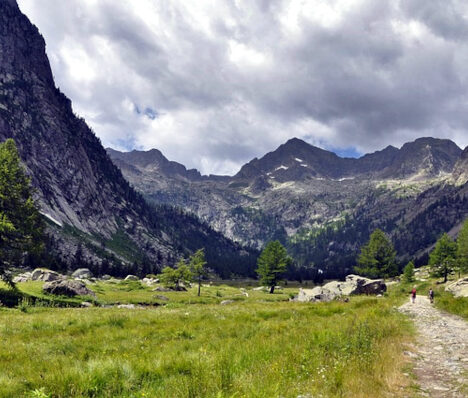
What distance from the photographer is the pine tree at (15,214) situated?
107ft

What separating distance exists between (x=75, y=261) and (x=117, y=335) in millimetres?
136408

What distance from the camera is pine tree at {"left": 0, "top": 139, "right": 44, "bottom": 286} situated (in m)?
32.5

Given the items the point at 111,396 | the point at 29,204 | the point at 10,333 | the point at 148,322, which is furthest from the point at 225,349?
the point at 29,204

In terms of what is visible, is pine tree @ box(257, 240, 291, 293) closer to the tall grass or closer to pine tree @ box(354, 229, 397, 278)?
pine tree @ box(354, 229, 397, 278)

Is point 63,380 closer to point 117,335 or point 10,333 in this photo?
point 117,335

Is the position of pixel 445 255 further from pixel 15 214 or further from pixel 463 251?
pixel 15 214

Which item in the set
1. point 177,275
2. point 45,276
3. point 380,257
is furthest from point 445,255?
point 45,276

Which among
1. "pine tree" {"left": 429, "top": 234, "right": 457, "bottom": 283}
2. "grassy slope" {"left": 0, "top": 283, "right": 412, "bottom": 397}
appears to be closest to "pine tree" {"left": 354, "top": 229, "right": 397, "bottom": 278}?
"pine tree" {"left": 429, "top": 234, "right": 457, "bottom": 283}

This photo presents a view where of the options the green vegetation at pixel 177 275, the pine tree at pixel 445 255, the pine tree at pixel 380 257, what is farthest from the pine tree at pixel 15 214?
the pine tree at pixel 445 255

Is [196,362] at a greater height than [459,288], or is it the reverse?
[196,362]

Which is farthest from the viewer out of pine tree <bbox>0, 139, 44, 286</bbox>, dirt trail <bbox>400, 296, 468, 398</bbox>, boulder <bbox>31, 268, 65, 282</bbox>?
boulder <bbox>31, 268, 65, 282</bbox>

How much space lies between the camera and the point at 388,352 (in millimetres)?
9539

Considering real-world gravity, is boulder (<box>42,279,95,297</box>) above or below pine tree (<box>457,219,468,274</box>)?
below

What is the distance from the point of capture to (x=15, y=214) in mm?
33219
